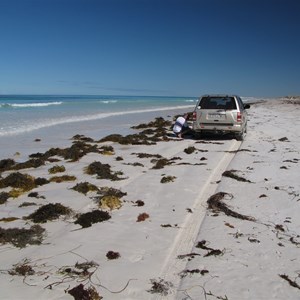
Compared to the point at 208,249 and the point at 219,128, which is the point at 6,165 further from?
the point at 219,128

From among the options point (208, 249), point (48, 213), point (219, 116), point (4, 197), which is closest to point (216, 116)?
point (219, 116)

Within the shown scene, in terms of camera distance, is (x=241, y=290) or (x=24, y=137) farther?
(x=24, y=137)

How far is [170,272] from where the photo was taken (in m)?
4.06

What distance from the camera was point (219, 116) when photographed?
46.4ft

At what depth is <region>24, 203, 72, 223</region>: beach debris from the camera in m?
5.57

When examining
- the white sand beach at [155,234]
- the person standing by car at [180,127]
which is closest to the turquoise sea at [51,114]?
the person standing by car at [180,127]

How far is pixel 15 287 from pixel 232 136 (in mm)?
12608

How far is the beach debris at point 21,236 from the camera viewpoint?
4.76m

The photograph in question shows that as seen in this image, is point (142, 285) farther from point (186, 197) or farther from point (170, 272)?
point (186, 197)

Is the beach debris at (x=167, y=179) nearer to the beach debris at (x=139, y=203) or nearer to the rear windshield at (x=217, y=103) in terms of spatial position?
the beach debris at (x=139, y=203)

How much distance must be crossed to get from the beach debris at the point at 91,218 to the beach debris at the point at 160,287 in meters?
1.79

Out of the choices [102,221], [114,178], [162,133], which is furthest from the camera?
[162,133]

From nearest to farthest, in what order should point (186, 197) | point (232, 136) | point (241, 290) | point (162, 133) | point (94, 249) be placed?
1. point (241, 290)
2. point (94, 249)
3. point (186, 197)
4. point (232, 136)
5. point (162, 133)

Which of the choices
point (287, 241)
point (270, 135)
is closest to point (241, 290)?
point (287, 241)
